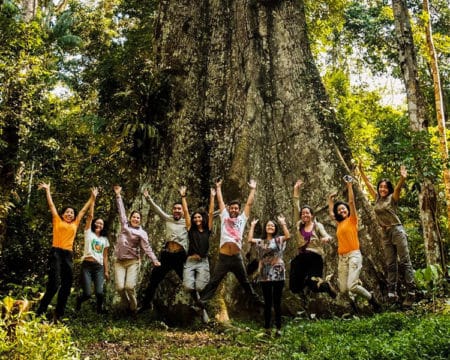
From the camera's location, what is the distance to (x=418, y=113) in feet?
39.6

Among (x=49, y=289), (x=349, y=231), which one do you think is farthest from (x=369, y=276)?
(x=49, y=289)

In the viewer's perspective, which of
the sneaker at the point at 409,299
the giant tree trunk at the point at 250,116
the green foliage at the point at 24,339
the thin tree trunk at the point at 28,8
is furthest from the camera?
the thin tree trunk at the point at 28,8

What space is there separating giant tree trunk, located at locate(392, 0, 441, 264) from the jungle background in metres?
0.06

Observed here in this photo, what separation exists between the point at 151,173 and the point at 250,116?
7.37 ft

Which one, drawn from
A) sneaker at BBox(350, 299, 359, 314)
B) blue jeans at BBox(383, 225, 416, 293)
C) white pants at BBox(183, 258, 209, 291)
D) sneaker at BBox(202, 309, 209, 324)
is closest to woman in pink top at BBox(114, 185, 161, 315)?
white pants at BBox(183, 258, 209, 291)

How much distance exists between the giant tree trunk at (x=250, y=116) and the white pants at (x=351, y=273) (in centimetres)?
104

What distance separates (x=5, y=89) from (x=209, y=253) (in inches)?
279

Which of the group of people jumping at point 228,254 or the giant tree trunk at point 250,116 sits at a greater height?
the giant tree trunk at point 250,116

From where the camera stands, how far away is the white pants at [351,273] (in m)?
7.39

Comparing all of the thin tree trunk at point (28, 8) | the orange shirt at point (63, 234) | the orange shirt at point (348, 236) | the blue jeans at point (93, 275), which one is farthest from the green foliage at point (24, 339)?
the thin tree trunk at point (28, 8)

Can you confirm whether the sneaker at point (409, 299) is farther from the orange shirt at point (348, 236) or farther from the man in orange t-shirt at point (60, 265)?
the man in orange t-shirt at point (60, 265)

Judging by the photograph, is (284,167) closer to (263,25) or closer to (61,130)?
(263,25)

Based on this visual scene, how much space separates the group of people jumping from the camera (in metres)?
7.43

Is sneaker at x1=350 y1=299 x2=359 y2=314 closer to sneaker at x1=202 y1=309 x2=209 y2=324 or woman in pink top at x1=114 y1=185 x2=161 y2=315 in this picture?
sneaker at x1=202 y1=309 x2=209 y2=324
